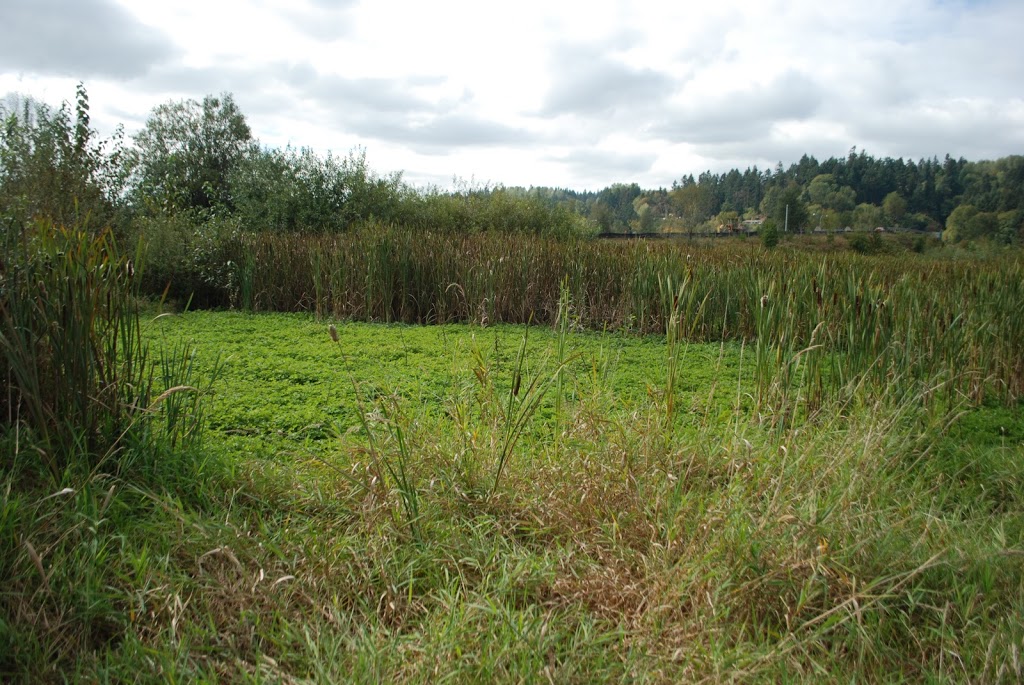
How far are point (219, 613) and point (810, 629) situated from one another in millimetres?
1913

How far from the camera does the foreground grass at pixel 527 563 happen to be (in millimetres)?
2037

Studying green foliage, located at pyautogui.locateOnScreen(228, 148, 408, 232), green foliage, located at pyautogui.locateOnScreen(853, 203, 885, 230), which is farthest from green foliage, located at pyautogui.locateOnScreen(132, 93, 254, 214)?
green foliage, located at pyautogui.locateOnScreen(853, 203, 885, 230)

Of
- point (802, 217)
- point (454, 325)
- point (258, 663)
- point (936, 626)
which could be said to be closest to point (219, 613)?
point (258, 663)

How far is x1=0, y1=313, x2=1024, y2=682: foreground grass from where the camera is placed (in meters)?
2.04

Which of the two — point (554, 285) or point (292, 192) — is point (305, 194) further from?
point (554, 285)

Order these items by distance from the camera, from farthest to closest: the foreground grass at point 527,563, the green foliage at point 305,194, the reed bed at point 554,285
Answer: the green foliage at point 305,194
the reed bed at point 554,285
the foreground grass at point 527,563

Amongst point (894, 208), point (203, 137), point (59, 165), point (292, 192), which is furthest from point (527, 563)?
point (894, 208)

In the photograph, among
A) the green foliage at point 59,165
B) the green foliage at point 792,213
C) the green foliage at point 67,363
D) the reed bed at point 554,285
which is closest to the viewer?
the green foliage at point 67,363

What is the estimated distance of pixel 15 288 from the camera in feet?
9.27

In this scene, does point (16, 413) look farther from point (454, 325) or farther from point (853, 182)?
point (853, 182)

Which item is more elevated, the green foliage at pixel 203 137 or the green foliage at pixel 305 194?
the green foliage at pixel 203 137

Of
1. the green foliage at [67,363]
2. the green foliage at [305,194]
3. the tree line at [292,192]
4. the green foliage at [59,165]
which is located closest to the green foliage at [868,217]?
the tree line at [292,192]

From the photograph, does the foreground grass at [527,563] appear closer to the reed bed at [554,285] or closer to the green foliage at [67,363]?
the green foliage at [67,363]

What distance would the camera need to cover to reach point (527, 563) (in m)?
2.47
